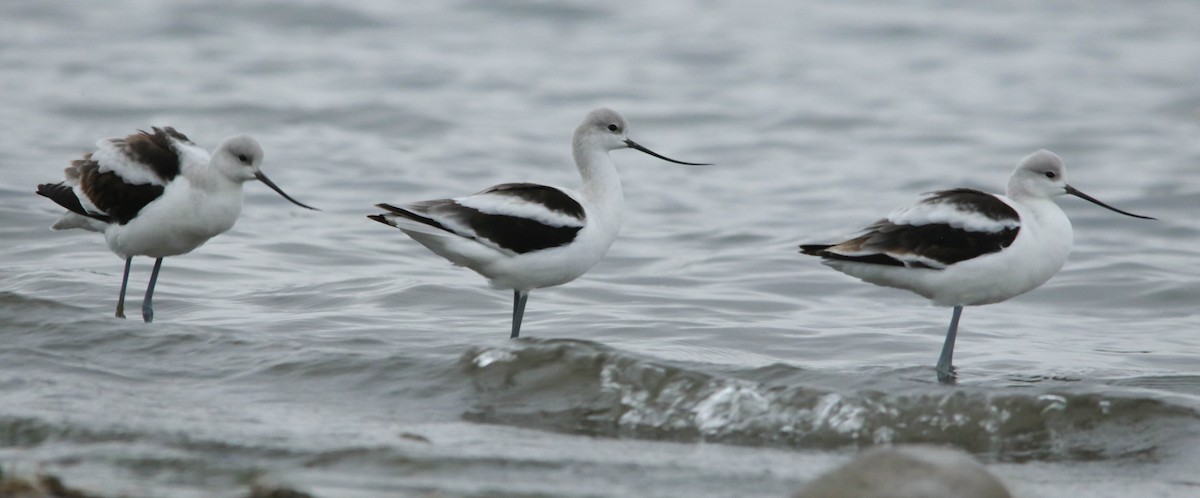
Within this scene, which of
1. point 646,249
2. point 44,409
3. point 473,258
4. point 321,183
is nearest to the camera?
point 44,409

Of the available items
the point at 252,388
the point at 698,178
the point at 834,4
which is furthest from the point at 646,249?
the point at 834,4

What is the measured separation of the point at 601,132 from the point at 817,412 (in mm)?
2326

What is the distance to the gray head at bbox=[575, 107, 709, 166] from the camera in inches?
335

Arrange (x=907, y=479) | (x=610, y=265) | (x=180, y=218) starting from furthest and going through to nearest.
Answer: (x=610, y=265) → (x=180, y=218) → (x=907, y=479)

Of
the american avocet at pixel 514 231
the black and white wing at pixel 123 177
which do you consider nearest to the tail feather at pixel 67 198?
the black and white wing at pixel 123 177

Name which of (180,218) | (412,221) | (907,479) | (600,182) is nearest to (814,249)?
(600,182)

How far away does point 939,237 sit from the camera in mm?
7703

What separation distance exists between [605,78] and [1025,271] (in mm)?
12013

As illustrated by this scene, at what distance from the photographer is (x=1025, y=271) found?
25.2 feet

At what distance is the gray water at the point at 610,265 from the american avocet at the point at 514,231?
1.31 ft

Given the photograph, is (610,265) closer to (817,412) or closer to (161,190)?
(161,190)

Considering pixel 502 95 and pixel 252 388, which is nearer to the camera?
pixel 252 388

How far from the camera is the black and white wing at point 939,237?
766cm

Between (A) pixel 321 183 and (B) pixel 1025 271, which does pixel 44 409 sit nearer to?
(B) pixel 1025 271
